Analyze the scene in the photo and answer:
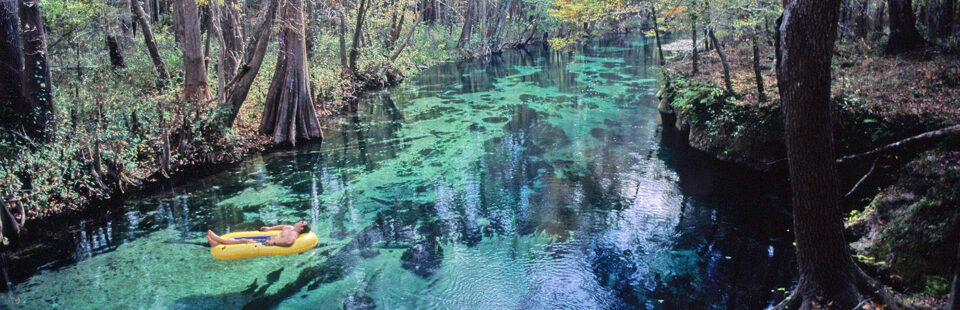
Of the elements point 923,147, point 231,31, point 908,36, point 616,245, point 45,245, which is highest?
point 231,31

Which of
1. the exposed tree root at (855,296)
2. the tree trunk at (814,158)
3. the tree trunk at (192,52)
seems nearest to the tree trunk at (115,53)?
the tree trunk at (192,52)

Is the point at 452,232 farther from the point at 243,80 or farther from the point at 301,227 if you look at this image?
the point at 243,80

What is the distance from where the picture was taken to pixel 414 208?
10891mm

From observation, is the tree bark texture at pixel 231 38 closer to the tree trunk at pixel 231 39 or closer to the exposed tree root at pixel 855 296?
the tree trunk at pixel 231 39

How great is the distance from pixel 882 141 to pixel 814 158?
19.5 ft

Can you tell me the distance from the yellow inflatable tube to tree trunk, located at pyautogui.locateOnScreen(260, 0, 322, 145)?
6841 millimetres

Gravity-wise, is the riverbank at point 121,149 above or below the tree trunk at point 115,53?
below

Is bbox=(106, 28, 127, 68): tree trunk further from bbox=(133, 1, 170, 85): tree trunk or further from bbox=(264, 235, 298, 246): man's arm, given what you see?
bbox=(264, 235, 298, 246): man's arm

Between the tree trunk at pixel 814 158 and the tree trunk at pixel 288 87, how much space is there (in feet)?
42.7

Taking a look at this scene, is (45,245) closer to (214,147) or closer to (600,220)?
(214,147)

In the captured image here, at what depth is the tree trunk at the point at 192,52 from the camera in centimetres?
1356

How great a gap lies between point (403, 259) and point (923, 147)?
26.7 feet

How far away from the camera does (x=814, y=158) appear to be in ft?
15.5

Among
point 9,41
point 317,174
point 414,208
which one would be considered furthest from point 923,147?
point 9,41
